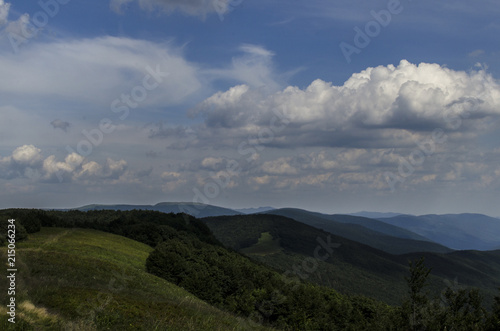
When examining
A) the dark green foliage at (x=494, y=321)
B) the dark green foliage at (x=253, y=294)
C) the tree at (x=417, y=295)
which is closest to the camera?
the tree at (x=417, y=295)

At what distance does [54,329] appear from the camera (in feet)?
42.5

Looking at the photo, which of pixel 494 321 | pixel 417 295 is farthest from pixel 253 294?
pixel 417 295

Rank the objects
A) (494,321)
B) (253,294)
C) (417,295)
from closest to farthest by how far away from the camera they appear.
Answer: (417,295), (494,321), (253,294)

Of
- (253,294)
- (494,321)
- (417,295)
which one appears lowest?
(253,294)

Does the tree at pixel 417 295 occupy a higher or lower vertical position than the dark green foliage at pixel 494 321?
higher

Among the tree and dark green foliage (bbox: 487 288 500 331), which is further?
dark green foliage (bbox: 487 288 500 331)

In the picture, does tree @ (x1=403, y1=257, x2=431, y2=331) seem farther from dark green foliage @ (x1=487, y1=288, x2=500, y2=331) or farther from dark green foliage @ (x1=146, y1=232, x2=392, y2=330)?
dark green foliage @ (x1=146, y1=232, x2=392, y2=330)

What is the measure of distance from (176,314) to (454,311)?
2930cm

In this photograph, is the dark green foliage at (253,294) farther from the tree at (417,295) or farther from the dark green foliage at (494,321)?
the tree at (417,295)

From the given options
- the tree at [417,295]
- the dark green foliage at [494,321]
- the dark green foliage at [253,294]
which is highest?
the tree at [417,295]

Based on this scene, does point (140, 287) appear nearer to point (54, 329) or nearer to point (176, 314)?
point (176, 314)

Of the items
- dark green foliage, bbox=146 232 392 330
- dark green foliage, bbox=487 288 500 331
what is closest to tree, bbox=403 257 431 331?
dark green foliage, bbox=487 288 500 331

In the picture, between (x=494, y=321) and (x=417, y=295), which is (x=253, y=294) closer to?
(x=494, y=321)

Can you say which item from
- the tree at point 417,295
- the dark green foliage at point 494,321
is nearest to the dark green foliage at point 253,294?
the dark green foliage at point 494,321
